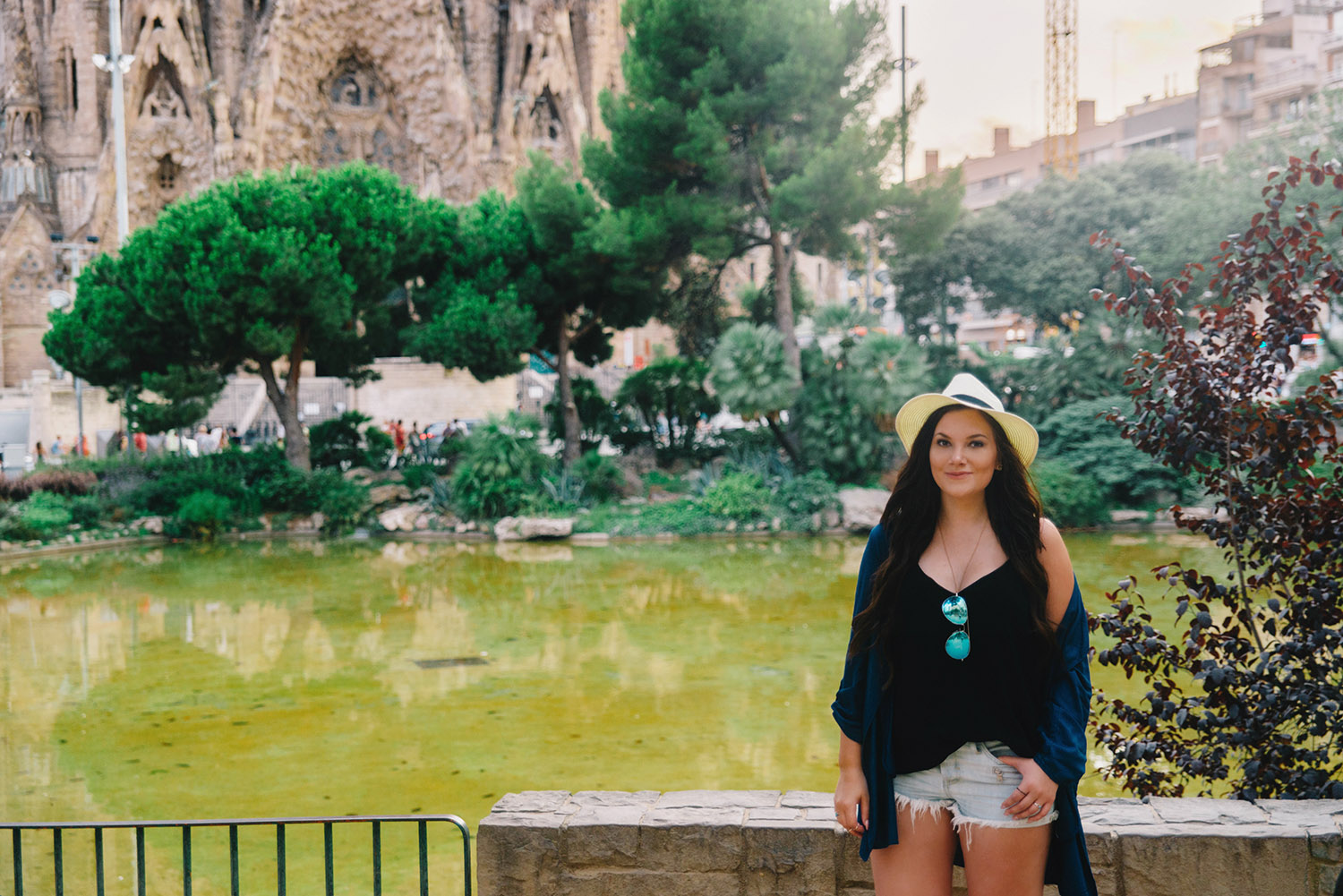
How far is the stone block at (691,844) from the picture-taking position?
3359 millimetres

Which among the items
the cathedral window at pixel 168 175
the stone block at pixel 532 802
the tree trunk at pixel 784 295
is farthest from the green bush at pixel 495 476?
the cathedral window at pixel 168 175

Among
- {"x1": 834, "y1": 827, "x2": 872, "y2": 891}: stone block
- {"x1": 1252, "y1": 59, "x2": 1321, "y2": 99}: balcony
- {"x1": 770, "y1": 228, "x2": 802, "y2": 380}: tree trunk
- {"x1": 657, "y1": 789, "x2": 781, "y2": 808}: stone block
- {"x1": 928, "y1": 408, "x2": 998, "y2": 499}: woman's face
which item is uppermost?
{"x1": 1252, "y1": 59, "x2": 1321, "y2": 99}: balcony

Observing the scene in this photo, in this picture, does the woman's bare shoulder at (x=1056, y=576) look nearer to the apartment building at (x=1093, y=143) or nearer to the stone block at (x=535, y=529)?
the stone block at (x=535, y=529)

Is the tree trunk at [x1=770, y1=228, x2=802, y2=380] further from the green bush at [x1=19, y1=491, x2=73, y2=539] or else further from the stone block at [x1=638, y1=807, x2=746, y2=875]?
the stone block at [x1=638, y1=807, x2=746, y2=875]


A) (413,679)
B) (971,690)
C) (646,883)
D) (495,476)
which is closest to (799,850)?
(646,883)

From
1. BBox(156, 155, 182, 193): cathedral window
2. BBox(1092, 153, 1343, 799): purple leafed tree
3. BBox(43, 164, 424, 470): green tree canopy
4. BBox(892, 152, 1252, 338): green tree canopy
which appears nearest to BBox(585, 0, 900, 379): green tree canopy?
BBox(43, 164, 424, 470): green tree canopy

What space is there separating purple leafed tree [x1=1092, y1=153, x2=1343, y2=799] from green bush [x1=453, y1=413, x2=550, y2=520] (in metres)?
15.6

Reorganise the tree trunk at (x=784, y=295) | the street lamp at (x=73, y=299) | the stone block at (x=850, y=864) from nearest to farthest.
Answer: the stone block at (x=850, y=864) < the tree trunk at (x=784, y=295) < the street lamp at (x=73, y=299)

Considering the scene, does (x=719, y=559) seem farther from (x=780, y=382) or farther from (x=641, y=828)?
(x=641, y=828)

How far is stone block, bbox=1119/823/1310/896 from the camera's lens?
320 centimetres

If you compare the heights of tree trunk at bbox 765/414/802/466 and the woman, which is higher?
the woman

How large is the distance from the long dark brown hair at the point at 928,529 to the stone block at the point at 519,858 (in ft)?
4.58

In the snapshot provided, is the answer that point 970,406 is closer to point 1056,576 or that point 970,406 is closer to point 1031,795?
point 1056,576

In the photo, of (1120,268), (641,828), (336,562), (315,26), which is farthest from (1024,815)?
(315,26)
